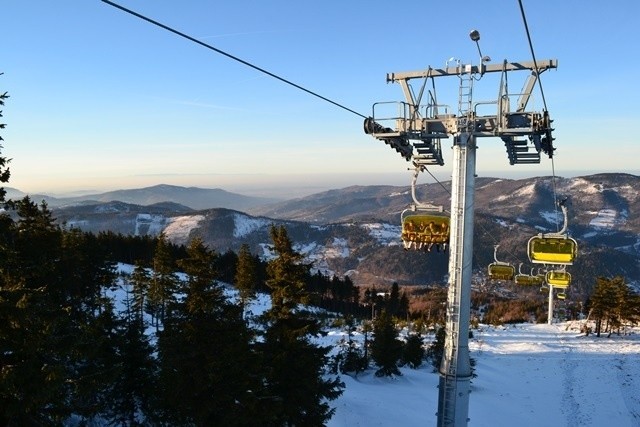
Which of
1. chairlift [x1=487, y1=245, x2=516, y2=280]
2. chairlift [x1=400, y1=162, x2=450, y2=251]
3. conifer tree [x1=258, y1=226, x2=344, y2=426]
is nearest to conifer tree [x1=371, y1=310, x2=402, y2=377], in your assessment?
chairlift [x1=487, y1=245, x2=516, y2=280]

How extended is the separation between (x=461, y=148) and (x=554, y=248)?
13357 mm

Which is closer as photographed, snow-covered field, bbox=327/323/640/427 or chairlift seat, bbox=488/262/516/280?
chairlift seat, bbox=488/262/516/280

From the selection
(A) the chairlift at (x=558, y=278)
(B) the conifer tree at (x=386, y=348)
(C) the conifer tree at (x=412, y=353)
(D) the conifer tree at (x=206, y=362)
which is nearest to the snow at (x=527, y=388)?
(B) the conifer tree at (x=386, y=348)

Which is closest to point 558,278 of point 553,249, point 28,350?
point 553,249

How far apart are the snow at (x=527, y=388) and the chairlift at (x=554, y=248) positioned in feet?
46.8

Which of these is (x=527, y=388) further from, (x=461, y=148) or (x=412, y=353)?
(x=461, y=148)

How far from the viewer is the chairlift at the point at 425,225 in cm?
1270

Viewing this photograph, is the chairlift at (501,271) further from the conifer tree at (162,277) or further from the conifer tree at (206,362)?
the conifer tree at (162,277)

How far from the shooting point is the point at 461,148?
34.7 ft

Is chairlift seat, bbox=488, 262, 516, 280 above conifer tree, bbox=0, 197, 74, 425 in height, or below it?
below

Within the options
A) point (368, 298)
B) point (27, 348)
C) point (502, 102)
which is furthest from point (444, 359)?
point (368, 298)

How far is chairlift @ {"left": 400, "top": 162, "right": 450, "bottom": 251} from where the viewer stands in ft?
41.7

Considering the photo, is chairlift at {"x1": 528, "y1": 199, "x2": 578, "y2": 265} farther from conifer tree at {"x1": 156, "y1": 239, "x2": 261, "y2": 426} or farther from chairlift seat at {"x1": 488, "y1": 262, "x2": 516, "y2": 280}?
conifer tree at {"x1": 156, "y1": 239, "x2": 261, "y2": 426}

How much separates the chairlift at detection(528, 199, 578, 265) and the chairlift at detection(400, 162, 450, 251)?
1011 centimetres
